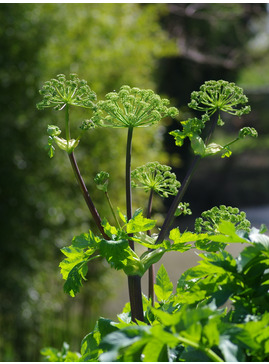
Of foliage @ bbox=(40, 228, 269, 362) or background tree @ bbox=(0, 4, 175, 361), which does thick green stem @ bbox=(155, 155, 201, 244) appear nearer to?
foliage @ bbox=(40, 228, 269, 362)

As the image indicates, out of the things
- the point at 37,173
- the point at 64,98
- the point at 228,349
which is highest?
the point at 37,173


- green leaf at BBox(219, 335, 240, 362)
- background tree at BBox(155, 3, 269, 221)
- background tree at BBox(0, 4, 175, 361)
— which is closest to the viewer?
green leaf at BBox(219, 335, 240, 362)

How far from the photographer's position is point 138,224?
0.66 meters

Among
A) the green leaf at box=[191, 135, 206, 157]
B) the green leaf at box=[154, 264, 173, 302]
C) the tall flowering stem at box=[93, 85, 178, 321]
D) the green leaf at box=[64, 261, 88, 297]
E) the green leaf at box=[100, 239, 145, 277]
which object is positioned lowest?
the green leaf at box=[154, 264, 173, 302]

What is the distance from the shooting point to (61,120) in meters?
4.12

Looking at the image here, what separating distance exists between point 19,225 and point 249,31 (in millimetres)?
8101

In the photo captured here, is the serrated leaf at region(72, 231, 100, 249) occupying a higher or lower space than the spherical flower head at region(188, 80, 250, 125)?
lower

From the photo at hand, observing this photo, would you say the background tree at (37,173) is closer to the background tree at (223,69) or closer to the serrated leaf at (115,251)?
the serrated leaf at (115,251)

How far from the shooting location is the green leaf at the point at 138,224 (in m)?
0.66

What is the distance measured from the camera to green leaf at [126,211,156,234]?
2.16ft

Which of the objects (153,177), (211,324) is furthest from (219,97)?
(211,324)

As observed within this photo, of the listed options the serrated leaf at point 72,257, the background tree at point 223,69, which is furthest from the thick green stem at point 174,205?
the background tree at point 223,69

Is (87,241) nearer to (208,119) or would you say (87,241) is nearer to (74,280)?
(74,280)

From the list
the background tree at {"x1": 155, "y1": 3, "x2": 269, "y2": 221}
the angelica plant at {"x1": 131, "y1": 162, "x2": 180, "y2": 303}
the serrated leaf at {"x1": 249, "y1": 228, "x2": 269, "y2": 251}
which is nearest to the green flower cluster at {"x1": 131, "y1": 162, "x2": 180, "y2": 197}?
the angelica plant at {"x1": 131, "y1": 162, "x2": 180, "y2": 303}
